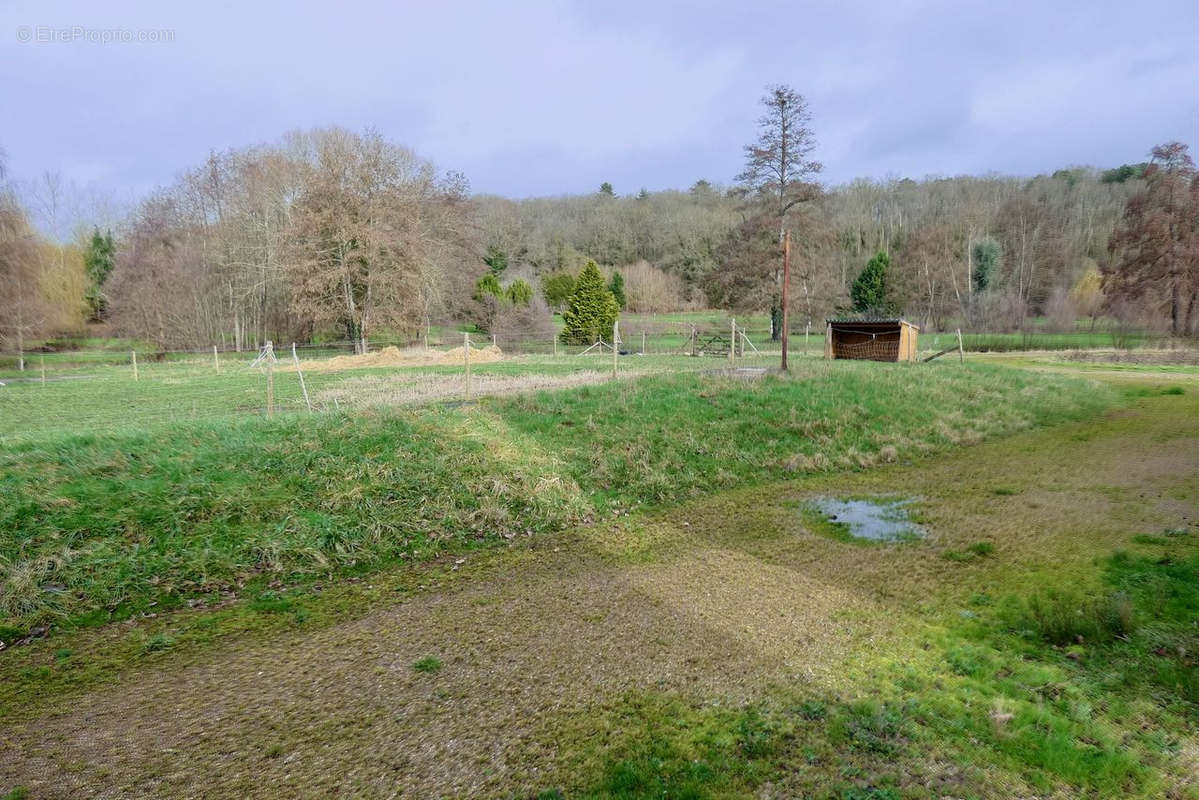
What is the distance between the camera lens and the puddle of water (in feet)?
18.7

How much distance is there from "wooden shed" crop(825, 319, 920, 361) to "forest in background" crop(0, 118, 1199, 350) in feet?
29.1

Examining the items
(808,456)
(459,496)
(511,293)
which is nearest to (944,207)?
(511,293)

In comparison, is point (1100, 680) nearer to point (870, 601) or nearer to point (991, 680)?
point (991, 680)

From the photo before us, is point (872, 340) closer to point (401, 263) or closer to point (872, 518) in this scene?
point (872, 518)

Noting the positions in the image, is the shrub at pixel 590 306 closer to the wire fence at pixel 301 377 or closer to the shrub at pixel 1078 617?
the wire fence at pixel 301 377

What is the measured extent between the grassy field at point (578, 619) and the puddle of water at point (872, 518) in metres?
0.28

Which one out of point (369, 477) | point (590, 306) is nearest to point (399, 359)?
point (590, 306)

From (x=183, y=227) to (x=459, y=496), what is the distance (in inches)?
1540

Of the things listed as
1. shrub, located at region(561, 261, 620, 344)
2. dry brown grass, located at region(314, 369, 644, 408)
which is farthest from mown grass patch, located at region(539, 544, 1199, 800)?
shrub, located at region(561, 261, 620, 344)

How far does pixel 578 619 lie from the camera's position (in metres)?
4.12

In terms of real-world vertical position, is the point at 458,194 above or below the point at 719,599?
above

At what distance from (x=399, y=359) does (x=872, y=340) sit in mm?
19377

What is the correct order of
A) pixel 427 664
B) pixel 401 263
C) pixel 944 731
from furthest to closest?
1. pixel 401 263
2. pixel 427 664
3. pixel 944 731

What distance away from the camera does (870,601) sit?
4.27 m
